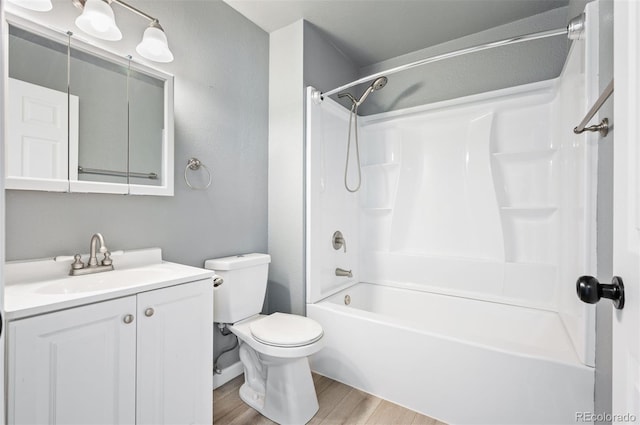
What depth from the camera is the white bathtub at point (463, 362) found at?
1.32 metres

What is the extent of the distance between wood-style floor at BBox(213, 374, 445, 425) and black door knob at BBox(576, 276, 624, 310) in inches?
52.1

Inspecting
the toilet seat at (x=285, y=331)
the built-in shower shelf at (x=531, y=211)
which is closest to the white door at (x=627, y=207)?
the toilet seat at (x=285, y=331)

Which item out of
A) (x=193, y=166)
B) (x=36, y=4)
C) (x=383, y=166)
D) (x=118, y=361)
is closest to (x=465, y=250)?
(x=383, y=166)

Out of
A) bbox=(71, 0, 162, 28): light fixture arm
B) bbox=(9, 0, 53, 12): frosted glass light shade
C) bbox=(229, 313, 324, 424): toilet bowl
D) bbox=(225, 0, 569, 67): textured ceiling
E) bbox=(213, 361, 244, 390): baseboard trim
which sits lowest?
bbox=(213, 361, 244, 390): baseboard trim

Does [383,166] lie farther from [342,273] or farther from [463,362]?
[463,362]

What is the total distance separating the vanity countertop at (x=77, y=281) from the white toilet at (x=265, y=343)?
14.6 inches

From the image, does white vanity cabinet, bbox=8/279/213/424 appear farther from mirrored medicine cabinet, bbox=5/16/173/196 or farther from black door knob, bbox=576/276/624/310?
black door knob, bbox=576/276/624/310

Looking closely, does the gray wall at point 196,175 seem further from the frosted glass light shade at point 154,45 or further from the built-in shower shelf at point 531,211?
the built-in shower shelf at point 531,211

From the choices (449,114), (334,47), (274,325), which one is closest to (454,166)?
(449,114)

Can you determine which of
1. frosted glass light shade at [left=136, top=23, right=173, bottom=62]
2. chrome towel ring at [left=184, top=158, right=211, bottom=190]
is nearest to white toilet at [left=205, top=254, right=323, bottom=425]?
chrome towel ring at [left=184, top=158, right=211, bottom=190]

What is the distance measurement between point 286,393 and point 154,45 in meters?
1.89

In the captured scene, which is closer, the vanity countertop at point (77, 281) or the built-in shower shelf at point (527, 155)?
the vanity countertop at point (77, 281)

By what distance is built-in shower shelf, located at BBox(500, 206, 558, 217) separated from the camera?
201cm

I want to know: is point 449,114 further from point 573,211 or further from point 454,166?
point 573,211
